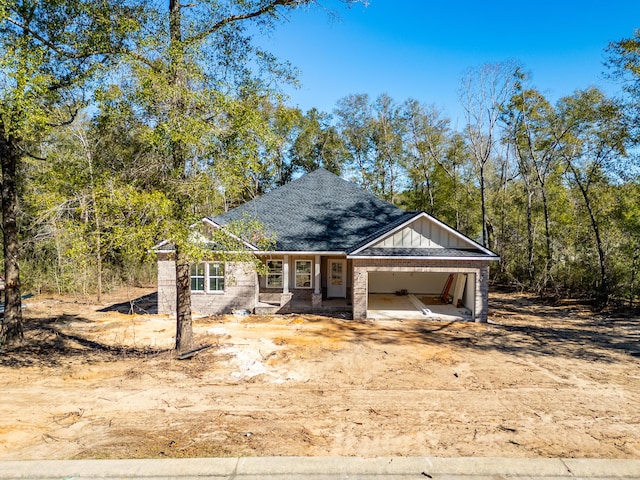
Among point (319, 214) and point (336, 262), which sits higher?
point (319, 214)

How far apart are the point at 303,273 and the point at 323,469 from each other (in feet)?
42.7

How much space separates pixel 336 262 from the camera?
1841cm

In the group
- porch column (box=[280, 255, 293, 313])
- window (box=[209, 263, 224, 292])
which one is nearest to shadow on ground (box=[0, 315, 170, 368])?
window (box=[209, 263, 224, 292])

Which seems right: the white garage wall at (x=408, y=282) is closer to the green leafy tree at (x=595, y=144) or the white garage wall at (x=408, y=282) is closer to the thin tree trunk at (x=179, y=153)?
the green leafy tree at (x=595, y=144)

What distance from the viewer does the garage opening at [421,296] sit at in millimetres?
15289

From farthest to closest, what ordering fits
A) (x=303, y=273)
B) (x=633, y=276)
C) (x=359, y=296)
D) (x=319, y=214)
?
(x=319, y=214) → (x=303, y=273) → (x=633, y=276) → (x=359, y=296)

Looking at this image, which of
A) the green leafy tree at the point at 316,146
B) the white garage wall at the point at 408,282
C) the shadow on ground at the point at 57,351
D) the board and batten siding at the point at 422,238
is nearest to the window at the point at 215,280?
the shadow on ground at the point at 57,351

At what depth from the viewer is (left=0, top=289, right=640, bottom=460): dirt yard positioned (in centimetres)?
550

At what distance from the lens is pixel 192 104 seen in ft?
27.6

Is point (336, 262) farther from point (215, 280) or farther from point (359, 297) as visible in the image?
point (215, 280)

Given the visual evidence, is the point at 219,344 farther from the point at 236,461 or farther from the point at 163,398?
the point at 236,461

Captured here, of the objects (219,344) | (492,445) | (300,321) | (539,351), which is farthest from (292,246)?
(492,445)

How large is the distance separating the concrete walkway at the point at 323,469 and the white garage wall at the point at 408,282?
624 inches

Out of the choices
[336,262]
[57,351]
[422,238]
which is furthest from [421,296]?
[57,351]
